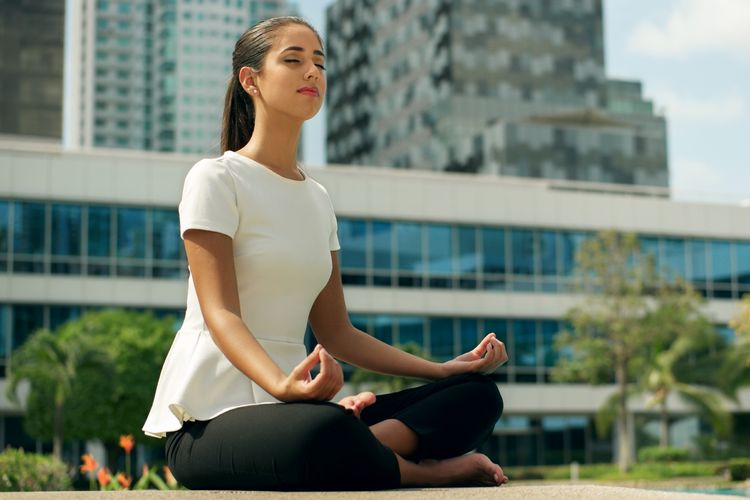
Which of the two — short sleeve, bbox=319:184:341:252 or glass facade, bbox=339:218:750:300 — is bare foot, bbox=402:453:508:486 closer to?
short sleeve, bbox=319:184:341:252

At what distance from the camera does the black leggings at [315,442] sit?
291 centimetres

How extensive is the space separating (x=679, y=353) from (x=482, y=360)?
31717 millimetres

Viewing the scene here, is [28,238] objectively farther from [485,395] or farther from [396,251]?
[485,395]

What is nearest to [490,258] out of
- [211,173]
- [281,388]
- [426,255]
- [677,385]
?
[426,255]

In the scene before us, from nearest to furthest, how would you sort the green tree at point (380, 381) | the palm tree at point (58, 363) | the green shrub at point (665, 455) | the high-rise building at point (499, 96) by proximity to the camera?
the palm tree at point (58, 363), the green tree at point (380, 381), the green shrub at point (665, 455), the high-rise building at point (499, 96)

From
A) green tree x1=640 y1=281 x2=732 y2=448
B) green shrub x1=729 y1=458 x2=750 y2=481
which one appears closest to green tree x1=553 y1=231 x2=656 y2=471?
green tree x1=640 y1=281 x2=732 y2=448

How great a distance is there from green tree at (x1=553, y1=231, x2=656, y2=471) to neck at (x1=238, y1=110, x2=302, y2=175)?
30.7 meters

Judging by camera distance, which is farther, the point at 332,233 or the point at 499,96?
the point at 499,96

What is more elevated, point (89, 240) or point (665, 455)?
point (89, 240)

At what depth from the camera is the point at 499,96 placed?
2803 inches

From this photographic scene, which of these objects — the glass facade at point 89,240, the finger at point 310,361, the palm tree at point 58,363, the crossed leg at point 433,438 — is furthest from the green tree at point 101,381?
the finger at point 310,361

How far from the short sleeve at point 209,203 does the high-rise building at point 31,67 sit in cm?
5667

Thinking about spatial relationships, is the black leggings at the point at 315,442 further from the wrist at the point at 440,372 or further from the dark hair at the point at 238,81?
the dark hair at the point at 238,81

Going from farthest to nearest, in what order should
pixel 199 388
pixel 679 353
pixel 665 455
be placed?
pixel 665 455, pixel 679 353, pixel 199 388
